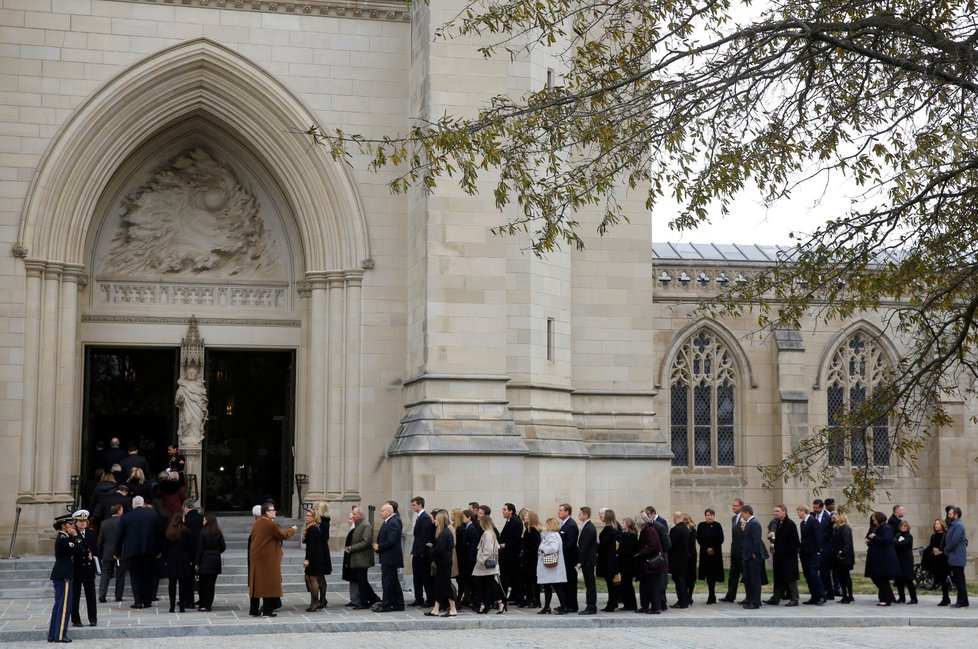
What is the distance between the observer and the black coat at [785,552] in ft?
57.2

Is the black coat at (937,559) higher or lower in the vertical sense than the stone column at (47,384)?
lower

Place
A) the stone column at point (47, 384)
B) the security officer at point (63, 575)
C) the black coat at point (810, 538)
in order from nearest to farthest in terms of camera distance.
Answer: the security officer at point (63, 575)
the black coat at point (810, 538)
the stone column at point (47, 384)

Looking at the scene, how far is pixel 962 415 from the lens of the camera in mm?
28547

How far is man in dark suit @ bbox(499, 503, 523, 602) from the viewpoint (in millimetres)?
16703

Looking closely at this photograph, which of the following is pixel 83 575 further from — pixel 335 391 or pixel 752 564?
pixel 752 564

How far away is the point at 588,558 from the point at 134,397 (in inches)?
391

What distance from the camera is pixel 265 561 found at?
15.3 metres

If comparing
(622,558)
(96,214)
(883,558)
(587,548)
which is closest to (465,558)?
(587,548)

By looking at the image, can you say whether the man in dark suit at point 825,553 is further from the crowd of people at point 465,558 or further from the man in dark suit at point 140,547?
the man in dark suit at point 140,547

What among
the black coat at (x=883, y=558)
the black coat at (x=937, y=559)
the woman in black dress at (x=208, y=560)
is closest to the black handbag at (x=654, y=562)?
the black coat at (x=883, y=558)

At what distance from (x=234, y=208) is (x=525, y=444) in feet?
22.4

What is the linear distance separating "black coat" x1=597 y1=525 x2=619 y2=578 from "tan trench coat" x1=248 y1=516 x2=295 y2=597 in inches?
155

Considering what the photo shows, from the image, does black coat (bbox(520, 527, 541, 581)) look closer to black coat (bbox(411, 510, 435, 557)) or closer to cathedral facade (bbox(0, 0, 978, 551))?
black coat (bbox(411, 510, 435, 557))

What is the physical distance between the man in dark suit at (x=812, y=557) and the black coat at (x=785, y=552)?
140 mm
